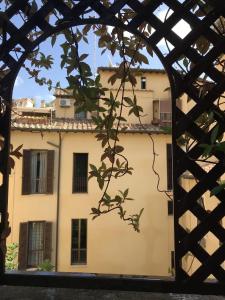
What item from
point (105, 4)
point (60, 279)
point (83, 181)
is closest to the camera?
point (60, 279)

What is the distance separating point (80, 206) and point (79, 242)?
1.05 metres

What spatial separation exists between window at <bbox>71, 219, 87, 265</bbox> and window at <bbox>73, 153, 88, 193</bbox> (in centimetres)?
95

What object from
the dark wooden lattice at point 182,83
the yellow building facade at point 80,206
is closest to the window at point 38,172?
the yellow building facade at point 80,206

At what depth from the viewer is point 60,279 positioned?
957 mm

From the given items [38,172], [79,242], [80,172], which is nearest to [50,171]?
[38,172]

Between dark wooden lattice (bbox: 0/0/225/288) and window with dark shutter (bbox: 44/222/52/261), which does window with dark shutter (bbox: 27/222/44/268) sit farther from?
dark wooden lattice (bbox: 0/0/225/288)

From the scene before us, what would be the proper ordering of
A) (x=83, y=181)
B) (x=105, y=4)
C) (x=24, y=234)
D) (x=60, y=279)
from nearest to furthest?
(x=60, y=279)
(x=105, y=4)
(x=24, y=234)
(x=83, y=181)

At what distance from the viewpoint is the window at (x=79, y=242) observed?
995 centimetres

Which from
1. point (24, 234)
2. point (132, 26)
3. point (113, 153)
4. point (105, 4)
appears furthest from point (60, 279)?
point (24, 234)

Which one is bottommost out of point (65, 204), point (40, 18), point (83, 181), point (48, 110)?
point (65, 204)

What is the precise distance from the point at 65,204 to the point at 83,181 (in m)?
0.85

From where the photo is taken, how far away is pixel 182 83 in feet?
3.14

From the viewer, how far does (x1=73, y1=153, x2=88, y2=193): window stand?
10164 millimetres

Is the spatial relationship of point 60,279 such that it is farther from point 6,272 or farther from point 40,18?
point 40,18
